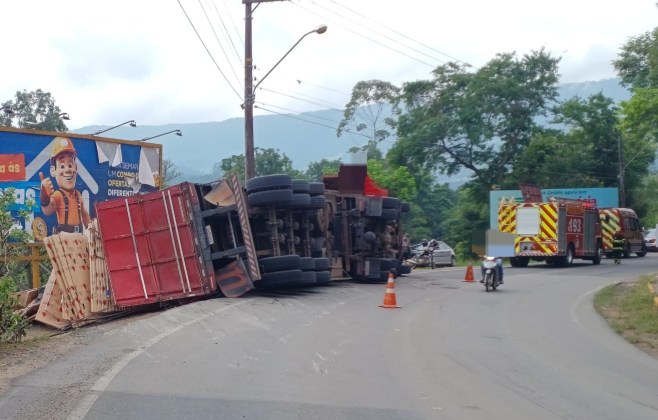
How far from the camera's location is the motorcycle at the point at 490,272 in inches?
804

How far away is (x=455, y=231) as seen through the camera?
6025cm

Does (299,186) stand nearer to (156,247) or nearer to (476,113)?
(156,247)

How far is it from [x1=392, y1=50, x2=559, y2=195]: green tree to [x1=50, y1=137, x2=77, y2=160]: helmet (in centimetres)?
3141

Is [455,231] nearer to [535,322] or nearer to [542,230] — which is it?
[542,230]

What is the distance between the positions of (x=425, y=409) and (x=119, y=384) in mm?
3173

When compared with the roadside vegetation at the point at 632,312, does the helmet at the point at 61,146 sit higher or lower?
higher

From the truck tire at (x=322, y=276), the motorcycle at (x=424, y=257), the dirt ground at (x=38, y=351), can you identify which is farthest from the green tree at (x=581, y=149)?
the dirt ground at (x=38, y=351)

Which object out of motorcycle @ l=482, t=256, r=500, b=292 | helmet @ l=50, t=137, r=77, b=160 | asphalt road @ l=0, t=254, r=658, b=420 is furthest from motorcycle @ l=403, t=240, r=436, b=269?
asphalt road @ l=0, t=254, r=658, b=420

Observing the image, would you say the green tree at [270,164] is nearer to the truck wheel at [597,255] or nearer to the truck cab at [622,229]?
the truck cab at [622,229]

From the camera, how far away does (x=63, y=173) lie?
25781 mm

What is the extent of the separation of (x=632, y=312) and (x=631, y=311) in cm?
19

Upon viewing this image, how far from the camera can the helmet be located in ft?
83.3

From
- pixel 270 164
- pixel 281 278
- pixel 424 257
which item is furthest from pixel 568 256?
pixel 270 164

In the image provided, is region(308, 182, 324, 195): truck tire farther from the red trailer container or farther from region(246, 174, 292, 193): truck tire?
the red trailer container
